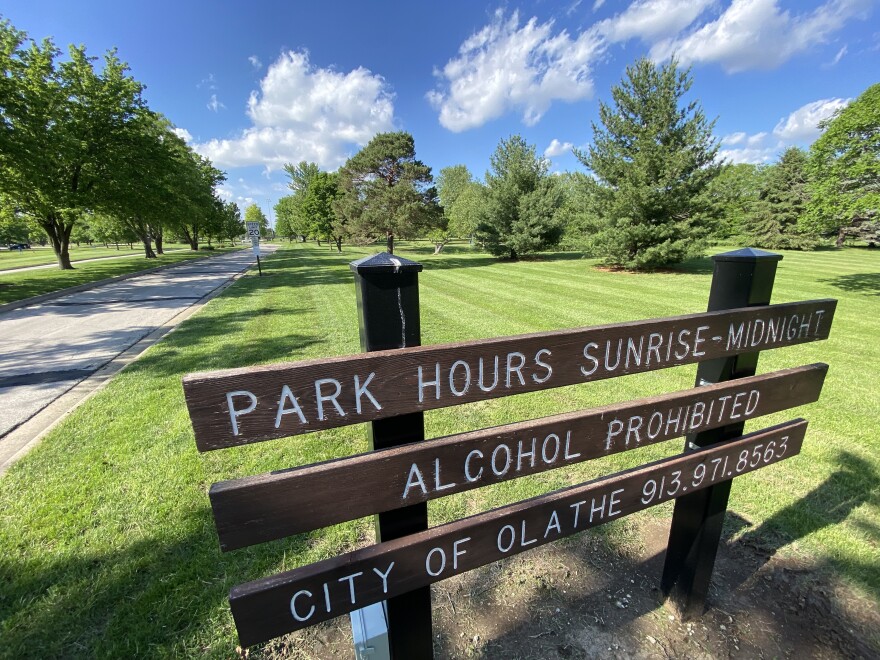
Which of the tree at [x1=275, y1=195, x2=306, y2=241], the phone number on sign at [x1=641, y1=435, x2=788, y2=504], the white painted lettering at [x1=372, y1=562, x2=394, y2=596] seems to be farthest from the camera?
the tree at [x1=275, y1=195, x2=306, y2=241]

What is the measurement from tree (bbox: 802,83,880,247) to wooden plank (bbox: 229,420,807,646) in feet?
41.1

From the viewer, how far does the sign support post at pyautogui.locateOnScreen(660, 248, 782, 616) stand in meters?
1.70

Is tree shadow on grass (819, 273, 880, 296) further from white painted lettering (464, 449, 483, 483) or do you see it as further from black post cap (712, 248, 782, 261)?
white painted lettering (464, 449, 483, 483)

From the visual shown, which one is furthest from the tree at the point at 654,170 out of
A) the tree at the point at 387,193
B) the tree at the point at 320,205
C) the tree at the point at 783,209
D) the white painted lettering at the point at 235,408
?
the tree at the point at 320,205

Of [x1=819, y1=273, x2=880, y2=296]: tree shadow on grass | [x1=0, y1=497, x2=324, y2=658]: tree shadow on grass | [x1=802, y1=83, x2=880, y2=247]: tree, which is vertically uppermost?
[x1=802, y1=83, x2=880, y2=247]: tree

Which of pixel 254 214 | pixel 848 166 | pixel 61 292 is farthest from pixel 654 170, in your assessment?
pixel 254 214

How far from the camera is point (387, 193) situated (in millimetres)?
24422

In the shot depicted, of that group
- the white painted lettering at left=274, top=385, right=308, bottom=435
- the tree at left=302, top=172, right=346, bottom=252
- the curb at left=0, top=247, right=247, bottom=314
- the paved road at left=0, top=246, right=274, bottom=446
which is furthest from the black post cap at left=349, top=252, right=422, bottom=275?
the tree at left=302, top=172, right=346, bottom=252

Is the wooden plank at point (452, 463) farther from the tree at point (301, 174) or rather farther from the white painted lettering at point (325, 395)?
the tree at point (301, 174)

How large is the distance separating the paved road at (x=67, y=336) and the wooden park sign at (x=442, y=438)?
4552mm

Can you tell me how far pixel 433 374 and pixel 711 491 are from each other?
5.49 ft

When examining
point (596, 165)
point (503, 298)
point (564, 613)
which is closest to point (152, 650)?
point (564, 613)

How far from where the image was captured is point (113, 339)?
7.29m

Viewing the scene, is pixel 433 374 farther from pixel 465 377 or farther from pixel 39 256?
pixel 39 256
